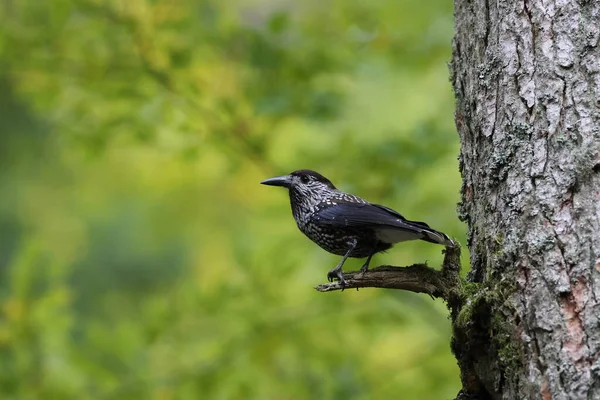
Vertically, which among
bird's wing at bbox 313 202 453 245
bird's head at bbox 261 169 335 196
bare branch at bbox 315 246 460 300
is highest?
bird's head at bbox 261 169 335 196

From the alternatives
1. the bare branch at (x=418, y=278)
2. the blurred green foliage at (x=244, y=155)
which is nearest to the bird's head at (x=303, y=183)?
the blurred green foliage at (x=244, y=155)

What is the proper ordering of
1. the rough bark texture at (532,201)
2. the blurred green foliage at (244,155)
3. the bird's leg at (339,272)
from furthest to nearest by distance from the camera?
the blurred green foliage at (244,155), the bird's leg at (339,272), the rough bark texture at (532,201)

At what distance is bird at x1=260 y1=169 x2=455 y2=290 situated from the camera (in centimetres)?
334

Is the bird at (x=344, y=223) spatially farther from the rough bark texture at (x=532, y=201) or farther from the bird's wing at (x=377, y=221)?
the rough bark texture at (x=532, y=201)

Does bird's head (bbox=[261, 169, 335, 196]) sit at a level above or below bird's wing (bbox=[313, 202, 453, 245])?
above

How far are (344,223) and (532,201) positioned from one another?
51.8 inches

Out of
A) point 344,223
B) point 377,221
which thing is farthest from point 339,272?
point 344,223

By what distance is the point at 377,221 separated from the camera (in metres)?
3.42

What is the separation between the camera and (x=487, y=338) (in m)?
2.54

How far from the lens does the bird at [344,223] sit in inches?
131

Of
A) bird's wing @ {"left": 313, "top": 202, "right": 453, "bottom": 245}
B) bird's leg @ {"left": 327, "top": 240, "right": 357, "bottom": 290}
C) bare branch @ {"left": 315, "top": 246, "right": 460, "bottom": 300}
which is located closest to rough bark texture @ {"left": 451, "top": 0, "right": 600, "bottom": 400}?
bare branch @ {"left": 315, "top": 246, "right": 460, "bottom": 300}

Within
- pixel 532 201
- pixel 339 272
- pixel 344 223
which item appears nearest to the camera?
pixel 532 201

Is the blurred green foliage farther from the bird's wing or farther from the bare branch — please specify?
the bare branch

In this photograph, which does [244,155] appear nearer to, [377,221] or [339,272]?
[377,221]
